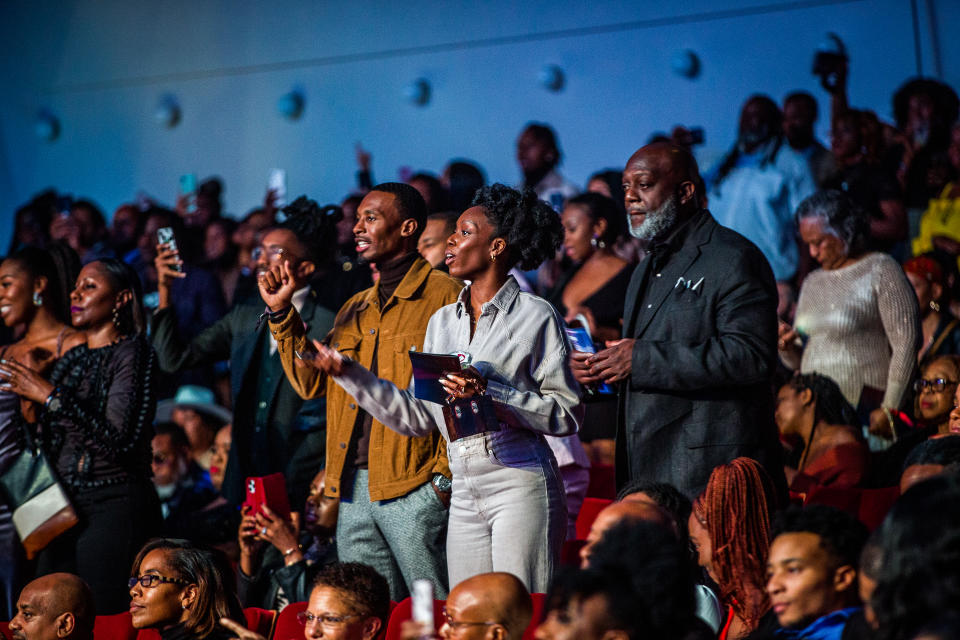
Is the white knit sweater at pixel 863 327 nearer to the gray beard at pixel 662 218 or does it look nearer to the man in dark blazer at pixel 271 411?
the gray beard at pixel 662 218

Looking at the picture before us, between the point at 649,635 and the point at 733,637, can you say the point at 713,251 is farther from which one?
the point at 649,635

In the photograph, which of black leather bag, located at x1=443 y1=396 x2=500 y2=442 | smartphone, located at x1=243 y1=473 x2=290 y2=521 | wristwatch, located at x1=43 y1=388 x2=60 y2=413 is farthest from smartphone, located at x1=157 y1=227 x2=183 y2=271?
black leather bag, located at x1=443 y1=396 x2=500 y2=442

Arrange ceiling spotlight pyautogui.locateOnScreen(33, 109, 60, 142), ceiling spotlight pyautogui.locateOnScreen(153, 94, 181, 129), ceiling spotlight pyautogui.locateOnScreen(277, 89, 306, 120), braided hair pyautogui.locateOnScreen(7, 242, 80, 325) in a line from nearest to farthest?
braided hair pyautogui.locateOnScreen(7, 242, 80, 325)
ceiling spotlight pyautogui.locateOnScreen(277, 89, 306, 120)
ceiling spotlight pyautogui.locateOnScreen(153, 94, 181, 129)
ceiling spotlight pyautogui.locateOnScreen(33, 109, 60, 142)

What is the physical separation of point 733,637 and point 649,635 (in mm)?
872

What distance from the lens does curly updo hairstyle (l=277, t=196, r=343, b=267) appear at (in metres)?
4.93

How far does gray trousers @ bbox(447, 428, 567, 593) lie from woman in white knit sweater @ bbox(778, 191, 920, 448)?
1912 millimetres

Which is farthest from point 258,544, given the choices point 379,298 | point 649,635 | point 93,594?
point 649,635

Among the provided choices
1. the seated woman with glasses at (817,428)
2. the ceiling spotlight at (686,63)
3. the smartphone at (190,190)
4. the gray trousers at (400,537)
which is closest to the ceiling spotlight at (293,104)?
the smartphone at (190,190)

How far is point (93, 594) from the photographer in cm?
455

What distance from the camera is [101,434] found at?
473cm

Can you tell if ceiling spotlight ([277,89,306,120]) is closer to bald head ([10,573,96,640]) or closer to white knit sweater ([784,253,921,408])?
white knit sweater ([784,253,921,408])

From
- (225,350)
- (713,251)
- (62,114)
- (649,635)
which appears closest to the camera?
(649,635)

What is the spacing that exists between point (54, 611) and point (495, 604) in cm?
180

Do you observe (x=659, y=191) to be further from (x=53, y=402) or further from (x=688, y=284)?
(x=53, y=402)
